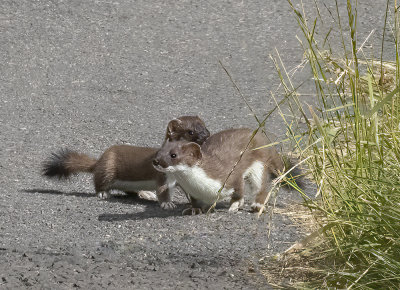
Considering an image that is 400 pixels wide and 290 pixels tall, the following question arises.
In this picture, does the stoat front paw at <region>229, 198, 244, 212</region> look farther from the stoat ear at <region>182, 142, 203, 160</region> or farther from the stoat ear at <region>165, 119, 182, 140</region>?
the stoat ear at <region>165, 119, 182, 140</region>

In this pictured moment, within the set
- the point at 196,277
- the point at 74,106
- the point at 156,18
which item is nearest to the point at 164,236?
the point at 196,277

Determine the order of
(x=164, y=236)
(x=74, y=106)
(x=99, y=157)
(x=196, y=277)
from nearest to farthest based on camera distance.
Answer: (x=196, y=277)
(x=164, y=236)
(x=99, y=157)
(x=74, y=106)

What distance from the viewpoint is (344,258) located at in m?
3.94

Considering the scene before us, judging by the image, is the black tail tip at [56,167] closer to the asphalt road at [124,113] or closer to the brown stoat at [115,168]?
the brown stoat at [115,168]

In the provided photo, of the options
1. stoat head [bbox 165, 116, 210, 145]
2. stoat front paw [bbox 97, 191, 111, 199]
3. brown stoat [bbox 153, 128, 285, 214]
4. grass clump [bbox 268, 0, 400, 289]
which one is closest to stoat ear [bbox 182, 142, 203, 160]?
brown stoat [bbox 153, 128, 285, 214]

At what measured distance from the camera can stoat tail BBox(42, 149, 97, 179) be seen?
20.8 ft

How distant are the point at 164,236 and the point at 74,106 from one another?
3207mm

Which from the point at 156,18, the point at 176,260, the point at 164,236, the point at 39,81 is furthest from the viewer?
the point at 156,18

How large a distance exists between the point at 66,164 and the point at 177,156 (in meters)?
1.18

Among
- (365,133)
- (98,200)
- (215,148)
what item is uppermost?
(365,133)

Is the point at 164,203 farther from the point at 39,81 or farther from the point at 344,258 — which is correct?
the point at 39,81

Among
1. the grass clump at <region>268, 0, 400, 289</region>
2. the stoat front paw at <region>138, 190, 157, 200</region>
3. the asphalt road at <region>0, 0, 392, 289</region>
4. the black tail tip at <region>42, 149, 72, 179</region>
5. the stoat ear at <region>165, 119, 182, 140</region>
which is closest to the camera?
the grass clump at <region>268, 0, 400, 289</region>

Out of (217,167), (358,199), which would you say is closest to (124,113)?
(217,167)

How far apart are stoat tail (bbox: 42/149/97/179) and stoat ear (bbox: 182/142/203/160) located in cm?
119
